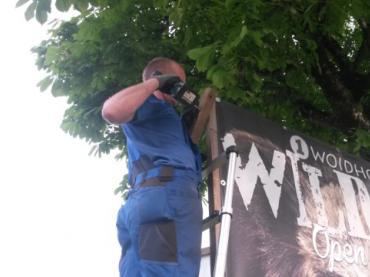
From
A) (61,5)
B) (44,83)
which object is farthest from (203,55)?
(44,83)

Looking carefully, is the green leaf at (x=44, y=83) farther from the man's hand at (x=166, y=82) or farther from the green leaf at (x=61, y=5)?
the man's hand at (x=166, y=82)

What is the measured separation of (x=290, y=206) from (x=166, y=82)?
1385 millimetres

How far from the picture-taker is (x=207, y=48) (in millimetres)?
3773

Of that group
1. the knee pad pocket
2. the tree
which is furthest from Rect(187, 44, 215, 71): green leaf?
the knee pad pocket

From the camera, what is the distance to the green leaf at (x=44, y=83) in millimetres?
5683

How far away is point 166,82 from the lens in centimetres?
306

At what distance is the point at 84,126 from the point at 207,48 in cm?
301

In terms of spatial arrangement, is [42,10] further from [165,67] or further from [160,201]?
[160,201]

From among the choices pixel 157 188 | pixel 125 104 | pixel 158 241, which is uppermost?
pixel 125 104

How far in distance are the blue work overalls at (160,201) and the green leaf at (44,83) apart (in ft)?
9.23

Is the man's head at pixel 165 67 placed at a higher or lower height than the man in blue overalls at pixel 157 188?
higher

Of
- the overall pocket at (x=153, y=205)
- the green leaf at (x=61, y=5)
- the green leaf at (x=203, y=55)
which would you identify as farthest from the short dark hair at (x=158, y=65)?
the overall pocket at (x=153, y=205)

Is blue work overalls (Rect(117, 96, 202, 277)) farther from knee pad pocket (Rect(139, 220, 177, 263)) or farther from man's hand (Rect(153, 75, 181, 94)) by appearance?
man's hand (Rect(153, 75, 181, 94))

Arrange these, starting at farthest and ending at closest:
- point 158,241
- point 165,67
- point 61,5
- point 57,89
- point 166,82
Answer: point 57,89
point 61,5
point 165,67
point 166,82
point 158,241
